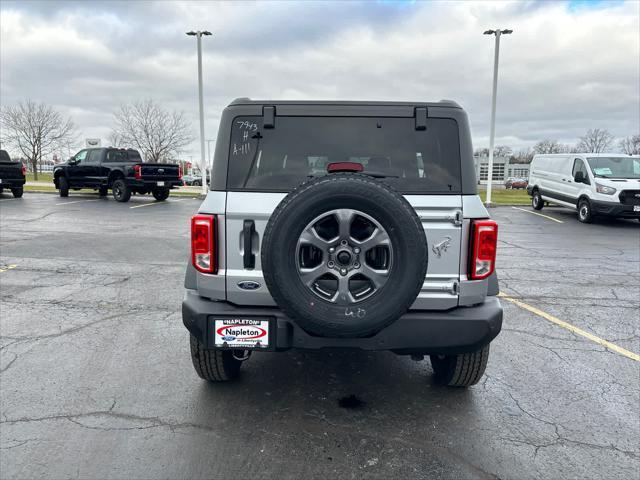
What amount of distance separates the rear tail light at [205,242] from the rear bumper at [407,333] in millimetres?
280

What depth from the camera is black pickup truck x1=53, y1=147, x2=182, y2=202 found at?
1731cm

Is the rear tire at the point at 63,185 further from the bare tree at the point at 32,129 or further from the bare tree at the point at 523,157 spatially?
the bare tree at the point at 523,157

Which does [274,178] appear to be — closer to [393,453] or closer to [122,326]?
[393,453]

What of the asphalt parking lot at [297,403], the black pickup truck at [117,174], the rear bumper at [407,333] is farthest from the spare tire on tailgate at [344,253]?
the black pickup truck at [117,174]

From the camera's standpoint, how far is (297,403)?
3.20 metres

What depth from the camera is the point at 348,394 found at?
3346 millimetres

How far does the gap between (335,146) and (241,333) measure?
52.0 inches

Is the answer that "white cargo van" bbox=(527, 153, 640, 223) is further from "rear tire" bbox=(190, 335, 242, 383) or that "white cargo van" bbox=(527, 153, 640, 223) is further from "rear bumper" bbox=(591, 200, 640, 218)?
"rear tire" bbox=(190, 335, 242, 383)

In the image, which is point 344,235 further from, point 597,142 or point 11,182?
point 597,142

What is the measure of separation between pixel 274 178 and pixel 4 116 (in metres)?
46.2

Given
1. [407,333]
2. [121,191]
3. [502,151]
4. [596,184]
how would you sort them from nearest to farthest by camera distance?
[407,333]
[596,184]
[121,191]
[502,151]

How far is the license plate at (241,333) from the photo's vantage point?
110 inches

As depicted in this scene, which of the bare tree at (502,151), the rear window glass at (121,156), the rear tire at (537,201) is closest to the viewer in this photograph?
the rear tire at (537,201)

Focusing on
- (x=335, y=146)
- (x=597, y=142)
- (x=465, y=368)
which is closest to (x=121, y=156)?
(x=335, y=146)
